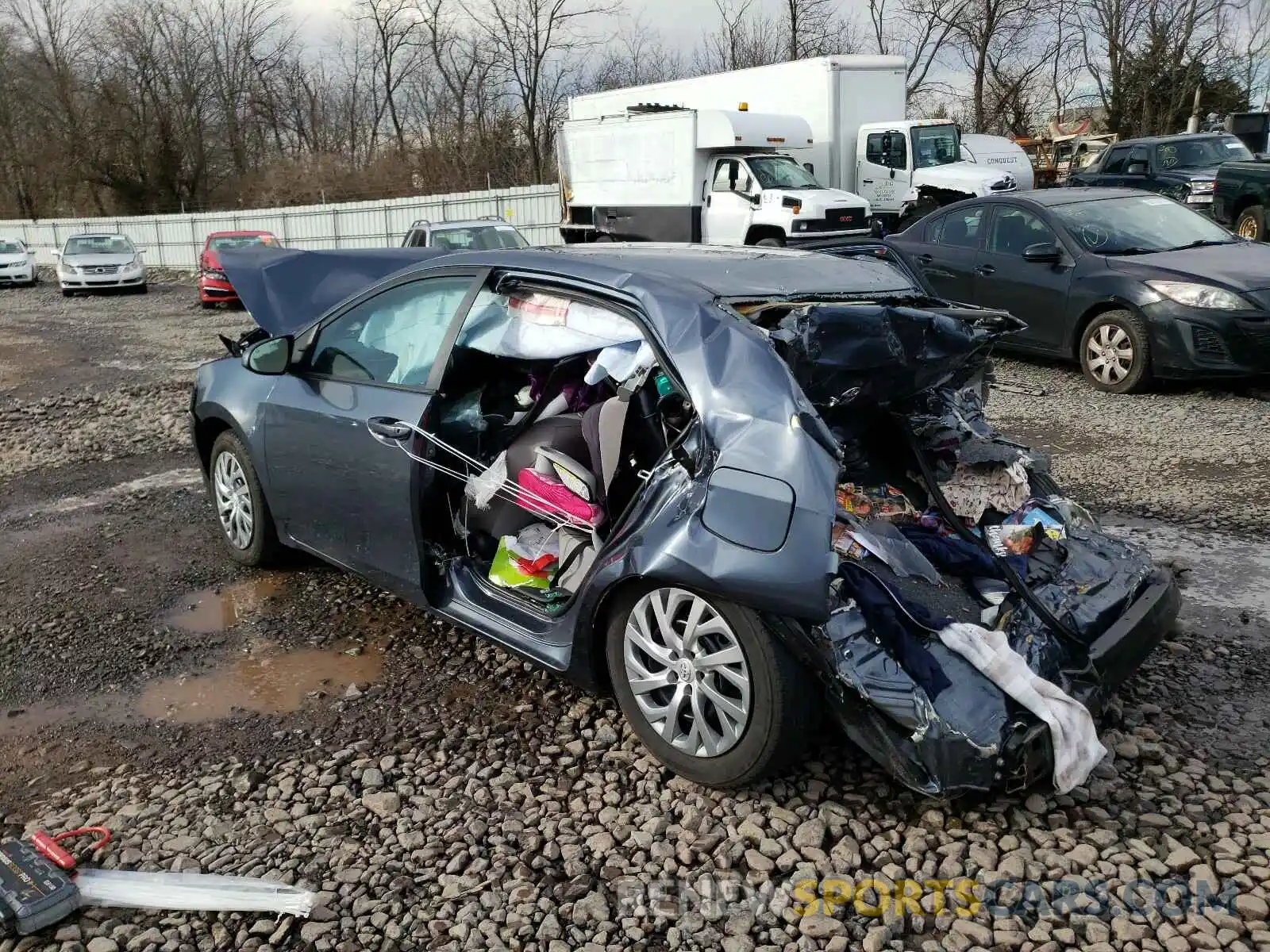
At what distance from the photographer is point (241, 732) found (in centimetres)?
383

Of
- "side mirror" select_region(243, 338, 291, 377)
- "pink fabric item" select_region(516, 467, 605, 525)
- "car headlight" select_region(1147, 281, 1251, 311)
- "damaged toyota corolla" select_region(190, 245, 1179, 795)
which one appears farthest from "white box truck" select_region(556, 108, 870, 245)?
"pink fabric item" select_region(516, 467, 605, 525)

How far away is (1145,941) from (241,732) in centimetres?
293

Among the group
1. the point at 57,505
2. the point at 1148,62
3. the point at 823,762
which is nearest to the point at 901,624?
the point at 823,762

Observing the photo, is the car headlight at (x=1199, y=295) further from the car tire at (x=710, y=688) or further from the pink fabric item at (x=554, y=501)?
the car tire at (x=710, y=688)

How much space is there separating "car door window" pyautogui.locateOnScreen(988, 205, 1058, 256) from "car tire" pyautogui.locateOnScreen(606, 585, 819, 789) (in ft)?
24.9

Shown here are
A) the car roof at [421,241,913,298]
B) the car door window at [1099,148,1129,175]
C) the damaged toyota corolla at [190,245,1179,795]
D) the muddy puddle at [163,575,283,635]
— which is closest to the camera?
the damaged toyota corolla at [190,245,1179,795]

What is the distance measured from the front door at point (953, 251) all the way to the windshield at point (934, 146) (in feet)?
35.1

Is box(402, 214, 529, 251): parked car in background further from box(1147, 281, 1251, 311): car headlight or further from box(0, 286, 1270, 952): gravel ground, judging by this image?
box(0, 286, 1270, 952): gravel ground

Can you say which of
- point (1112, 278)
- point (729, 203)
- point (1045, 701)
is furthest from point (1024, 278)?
point (729, 203)

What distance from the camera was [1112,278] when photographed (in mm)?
8797

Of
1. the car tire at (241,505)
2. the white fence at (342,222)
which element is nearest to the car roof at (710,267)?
the car tire at (241,505)

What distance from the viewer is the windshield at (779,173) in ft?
61.3

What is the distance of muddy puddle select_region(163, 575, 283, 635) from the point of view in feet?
15.7

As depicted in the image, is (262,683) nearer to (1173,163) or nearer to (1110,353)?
(1110,353)
